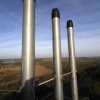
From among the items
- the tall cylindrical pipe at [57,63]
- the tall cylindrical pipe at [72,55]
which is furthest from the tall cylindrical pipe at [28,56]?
the tall cylindrical pipe at [72,55]

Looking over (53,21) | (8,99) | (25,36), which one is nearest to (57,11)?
(53,21)

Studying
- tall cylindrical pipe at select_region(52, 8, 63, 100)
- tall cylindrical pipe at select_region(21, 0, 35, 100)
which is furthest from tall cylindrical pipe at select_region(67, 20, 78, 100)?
tall cylindrical pipe at select_region(21, 0, 35, 100)

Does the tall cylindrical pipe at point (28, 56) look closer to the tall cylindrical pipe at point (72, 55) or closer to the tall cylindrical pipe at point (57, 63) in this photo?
the tall cylindrical pipe at point (57, 63)

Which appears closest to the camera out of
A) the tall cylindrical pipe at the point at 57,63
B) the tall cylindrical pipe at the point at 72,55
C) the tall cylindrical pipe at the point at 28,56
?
the tall cylindrical pipe at the point at 28,56

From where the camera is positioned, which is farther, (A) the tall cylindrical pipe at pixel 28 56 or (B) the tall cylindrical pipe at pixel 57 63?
(B) the tall cylindrical pipe at pixel 57 63

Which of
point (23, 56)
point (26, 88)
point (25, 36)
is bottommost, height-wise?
point (26, 88)

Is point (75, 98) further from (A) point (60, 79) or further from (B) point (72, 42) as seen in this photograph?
(B) point (72, 42)

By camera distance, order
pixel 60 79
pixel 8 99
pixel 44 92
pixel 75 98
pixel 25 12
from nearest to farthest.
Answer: pixel 25 12 < pixel 60 79 < pixel 75 98 < pixel 8 99 < pixel 44 92

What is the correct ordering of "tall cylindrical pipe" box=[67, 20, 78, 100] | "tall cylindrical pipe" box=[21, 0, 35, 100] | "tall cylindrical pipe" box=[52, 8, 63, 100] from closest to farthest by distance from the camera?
"tall cylindrical pipe" box=[21, 0, 35, 100]
"tall cylindrical pipe" box=[52, 8, 63, 100]
"tall cylindrical pipe" box=[67, 20, 78, 100]

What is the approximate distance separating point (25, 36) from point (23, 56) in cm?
92

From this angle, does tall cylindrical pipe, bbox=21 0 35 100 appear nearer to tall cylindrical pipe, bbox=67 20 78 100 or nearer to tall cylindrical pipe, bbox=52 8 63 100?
tall cylindrical pipe, bbox=52 8 63 100

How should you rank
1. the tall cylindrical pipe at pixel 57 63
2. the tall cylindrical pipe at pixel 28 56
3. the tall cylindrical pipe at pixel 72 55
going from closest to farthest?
1. the tall cylindrical pipe at pixel 28 56
2. the tall cylindrical pipe at pixel 57 63
3. the tall cylindrical pipe at pixel 72 55

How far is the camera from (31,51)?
5.75 metres

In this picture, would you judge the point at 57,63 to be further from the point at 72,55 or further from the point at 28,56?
the point at 28,56
